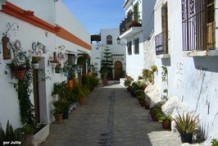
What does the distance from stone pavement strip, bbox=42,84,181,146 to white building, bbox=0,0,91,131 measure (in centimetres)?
115

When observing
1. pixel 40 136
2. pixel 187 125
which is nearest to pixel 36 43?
pixel 40 136

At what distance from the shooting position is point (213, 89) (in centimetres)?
705

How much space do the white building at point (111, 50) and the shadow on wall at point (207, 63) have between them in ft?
92.5

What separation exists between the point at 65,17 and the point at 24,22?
681 cm

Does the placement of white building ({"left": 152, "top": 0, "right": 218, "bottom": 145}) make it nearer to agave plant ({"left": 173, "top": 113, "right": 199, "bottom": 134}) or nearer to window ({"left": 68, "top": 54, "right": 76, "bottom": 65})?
agave plant ({"left": 173, "top": 113, "right": 199, "bottom": 134})

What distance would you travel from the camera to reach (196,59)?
8211 mm

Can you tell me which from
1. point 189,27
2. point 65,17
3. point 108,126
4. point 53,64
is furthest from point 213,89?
point 65,17

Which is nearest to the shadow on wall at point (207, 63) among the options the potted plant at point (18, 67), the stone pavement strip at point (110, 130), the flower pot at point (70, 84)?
the stone pavement strip at point (110, 130)

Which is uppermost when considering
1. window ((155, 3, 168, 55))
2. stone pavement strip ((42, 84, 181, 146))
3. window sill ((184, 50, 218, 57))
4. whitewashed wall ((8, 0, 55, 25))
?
whitewashed wall ((8, 0, 55, 25))

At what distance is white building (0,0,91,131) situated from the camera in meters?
7.16

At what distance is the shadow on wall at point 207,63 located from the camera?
688cm

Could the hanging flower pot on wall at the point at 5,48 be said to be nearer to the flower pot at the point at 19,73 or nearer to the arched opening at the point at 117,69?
the flower pot at the point at 19,73

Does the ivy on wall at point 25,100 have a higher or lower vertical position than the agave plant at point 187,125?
higher

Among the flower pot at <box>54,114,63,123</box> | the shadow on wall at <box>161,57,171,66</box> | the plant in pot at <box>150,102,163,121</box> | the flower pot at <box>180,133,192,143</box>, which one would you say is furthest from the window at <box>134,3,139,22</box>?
the flower pot at <box>180,133,192,143</box>
